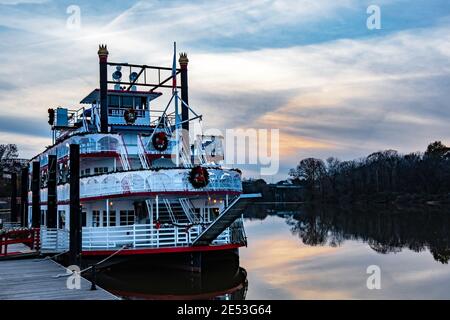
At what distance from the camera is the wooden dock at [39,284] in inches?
545

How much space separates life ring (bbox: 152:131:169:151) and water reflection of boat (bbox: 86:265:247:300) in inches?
235

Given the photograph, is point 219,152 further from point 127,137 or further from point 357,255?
point 357,255

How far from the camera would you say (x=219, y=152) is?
26.1 metres

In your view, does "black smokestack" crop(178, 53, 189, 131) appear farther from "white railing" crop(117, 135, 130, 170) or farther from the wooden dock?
the wooden dock

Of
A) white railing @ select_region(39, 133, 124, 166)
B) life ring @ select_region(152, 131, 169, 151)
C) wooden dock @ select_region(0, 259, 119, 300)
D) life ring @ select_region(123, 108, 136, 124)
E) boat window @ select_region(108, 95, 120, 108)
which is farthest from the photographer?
boat window @ select_region(108, 95, 120, 108)

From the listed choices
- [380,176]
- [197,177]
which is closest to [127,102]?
[197,177]

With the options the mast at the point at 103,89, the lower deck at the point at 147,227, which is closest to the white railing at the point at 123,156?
the lower deck at the point at 147,227

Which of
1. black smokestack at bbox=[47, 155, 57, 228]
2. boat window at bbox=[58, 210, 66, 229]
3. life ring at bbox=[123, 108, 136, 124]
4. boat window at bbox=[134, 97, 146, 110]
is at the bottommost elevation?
boat window at bbox=[58, 210, 66, 229]

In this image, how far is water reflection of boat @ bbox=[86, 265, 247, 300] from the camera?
18.7 m

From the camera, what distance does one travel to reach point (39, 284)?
15.8 meters

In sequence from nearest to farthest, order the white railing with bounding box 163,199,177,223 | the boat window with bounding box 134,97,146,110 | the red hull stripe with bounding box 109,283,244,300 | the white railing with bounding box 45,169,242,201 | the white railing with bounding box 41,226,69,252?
1. the red hull stripe with bounding box 109,283,244,300
2. the white railing with bounding box 45,169,242,201
3. the white railing with bounding box 163,199,177,223
4. the white railing with bounding box 41,226,69,252
5. the boat window with bounding box 134,97,146,110

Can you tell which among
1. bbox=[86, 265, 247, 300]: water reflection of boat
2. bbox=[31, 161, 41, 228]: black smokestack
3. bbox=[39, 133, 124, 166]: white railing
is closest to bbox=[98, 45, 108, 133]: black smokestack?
bbox=[39, 133, 124, 166]: white railing

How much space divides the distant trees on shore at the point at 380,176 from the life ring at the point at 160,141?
271 feet
